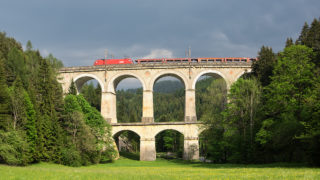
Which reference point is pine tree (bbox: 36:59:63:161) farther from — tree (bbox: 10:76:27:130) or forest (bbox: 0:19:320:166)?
Answer: tree (bbox: 10:76:27:130)

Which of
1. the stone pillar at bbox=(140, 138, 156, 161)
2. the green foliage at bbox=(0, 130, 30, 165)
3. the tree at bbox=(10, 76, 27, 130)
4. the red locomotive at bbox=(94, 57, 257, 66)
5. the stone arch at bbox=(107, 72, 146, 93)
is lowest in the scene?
the stone pillar at bbox=(140, 138, 156, 161)

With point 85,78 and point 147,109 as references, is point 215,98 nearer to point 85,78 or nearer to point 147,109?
point 147,109

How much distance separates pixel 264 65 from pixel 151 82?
19.2 m

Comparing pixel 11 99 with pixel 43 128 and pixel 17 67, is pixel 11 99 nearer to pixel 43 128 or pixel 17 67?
pixel 43 128

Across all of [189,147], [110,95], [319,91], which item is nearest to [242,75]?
[189,147]

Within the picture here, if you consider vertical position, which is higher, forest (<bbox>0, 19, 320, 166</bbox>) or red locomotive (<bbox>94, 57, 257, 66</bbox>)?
red locomotive (<bbox>94, 57, 257, 66</bbox>)

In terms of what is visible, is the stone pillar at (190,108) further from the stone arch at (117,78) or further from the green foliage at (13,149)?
the green foliage at (13,149)

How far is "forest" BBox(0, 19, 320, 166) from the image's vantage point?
89.4ft

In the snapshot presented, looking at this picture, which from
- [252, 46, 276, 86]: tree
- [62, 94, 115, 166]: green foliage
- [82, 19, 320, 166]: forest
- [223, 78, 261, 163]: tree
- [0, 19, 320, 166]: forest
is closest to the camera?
[82, 19, 320, 166]: forest

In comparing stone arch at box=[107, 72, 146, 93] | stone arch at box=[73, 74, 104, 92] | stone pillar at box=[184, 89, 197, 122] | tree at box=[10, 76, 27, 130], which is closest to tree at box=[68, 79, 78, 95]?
stone arch at box=[73, 74, 104, 92]

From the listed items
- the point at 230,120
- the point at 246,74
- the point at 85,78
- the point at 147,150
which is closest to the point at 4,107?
the point at 147,150

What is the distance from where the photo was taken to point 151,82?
170ft

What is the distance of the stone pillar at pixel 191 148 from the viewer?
47.3 metres

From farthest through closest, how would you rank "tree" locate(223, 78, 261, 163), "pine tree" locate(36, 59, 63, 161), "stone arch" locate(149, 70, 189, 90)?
"stone arch" locate(149, 70, 189, 90), "pine tree" locate(36, 59, 63, 161), "tree" locate(223, 78, 261, 163)
